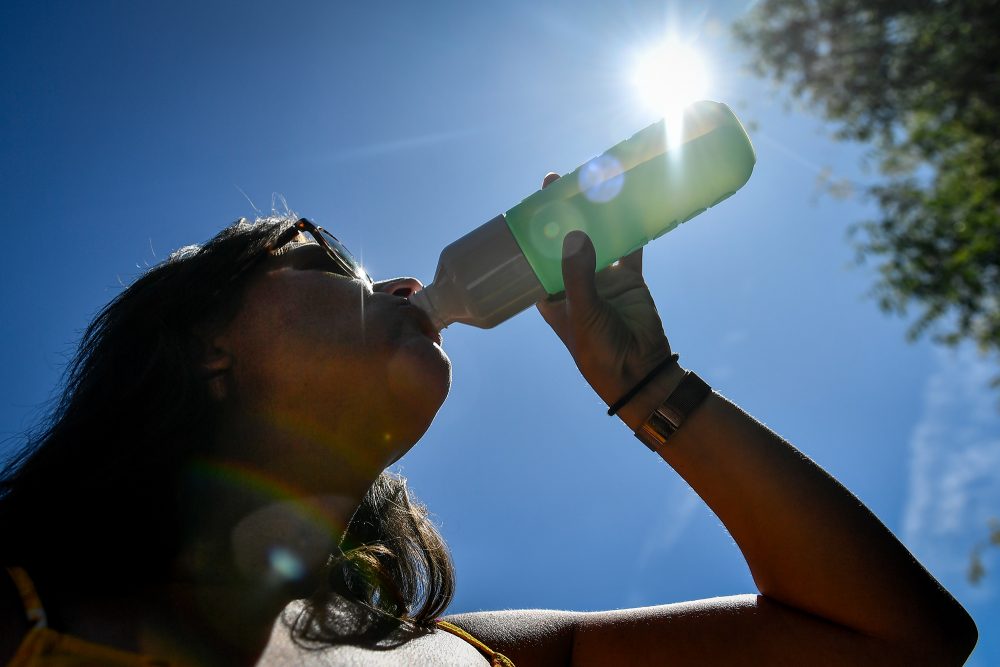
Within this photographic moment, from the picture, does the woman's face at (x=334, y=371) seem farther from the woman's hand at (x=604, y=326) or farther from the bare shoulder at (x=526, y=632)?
the bare shoulder at (x=526, y=632)

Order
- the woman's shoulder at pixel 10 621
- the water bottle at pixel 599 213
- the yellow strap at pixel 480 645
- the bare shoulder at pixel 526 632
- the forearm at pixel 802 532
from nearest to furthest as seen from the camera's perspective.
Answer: the woman's shoulder at pixel 10 621, the forearm at pixel 802 532, the yellow strap at pixel 480 645, the bare shoulder at pixel 526 632, the water bottle at pixel 599 213

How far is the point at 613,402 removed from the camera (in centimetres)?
192

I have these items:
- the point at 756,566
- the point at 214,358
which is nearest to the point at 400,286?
the point at 214,358

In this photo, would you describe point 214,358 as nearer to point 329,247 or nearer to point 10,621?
point 329,247

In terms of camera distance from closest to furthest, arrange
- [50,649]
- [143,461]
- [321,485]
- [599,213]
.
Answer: [50,649], [143,461], [321,485], [599,213]

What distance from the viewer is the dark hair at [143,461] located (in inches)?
59.8

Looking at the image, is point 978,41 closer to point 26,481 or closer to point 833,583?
point 833,583

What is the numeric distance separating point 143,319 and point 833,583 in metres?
2.16

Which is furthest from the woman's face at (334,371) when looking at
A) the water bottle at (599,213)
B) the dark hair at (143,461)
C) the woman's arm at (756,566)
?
the woman's arm at (756,566)

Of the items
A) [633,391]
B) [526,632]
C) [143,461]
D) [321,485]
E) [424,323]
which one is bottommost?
[143,461]

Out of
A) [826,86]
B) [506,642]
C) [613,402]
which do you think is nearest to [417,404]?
[613,402]

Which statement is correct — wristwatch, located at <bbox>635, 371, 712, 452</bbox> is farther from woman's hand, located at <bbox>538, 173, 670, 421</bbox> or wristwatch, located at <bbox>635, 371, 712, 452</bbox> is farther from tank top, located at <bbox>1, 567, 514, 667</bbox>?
tank top, located at <bbox>1, 567, 514, 667</bbox>

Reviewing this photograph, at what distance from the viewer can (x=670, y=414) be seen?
187cm

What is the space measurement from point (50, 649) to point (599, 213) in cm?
194
